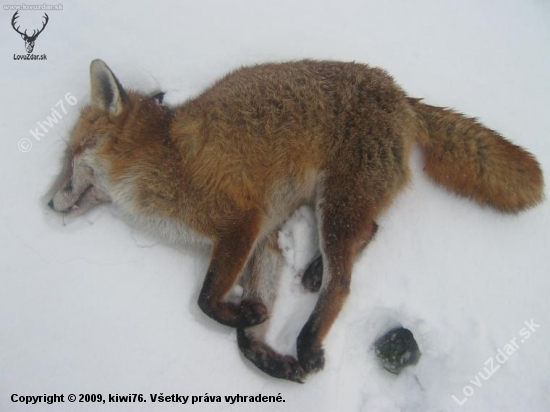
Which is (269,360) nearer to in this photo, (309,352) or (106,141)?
(309,352)

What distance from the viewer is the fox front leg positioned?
3184 mm

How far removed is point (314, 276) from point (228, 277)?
746 mm

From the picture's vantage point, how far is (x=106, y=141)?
3504 millimetres

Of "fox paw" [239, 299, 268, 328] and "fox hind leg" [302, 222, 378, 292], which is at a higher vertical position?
"fox hind leg" [302, 222, 378, 292]

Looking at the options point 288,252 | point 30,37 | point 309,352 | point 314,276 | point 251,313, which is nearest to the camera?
point 309,352

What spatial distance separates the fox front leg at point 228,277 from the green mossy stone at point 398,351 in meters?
0.96

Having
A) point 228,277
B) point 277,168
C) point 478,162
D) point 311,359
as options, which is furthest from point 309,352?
point 478,162

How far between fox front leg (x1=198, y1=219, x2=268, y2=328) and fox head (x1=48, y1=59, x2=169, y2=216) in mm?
968

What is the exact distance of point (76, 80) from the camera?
4188 millimetres

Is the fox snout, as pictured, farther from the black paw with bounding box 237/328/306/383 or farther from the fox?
the black paw with bounding box 237/328/306/383

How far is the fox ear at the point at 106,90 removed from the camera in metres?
3.34

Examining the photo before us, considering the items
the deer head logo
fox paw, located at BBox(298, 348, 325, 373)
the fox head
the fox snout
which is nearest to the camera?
fox paw, located at BBox(298, 348, 325, 373)

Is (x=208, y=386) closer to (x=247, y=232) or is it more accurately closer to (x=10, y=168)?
(x=247, y=232)

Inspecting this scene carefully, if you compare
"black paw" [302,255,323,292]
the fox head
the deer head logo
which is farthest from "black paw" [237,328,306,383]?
the deer head logo
